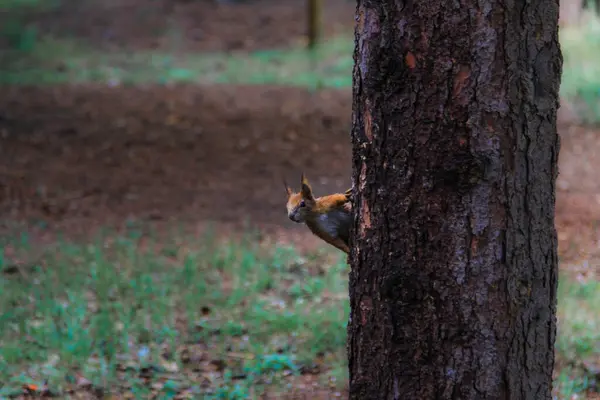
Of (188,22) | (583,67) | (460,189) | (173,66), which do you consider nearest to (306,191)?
(460,189)

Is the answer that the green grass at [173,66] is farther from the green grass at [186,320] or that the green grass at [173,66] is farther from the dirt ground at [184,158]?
the green grass at [186,320]

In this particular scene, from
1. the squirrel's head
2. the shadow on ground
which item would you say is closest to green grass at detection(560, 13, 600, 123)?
the shadow on ground

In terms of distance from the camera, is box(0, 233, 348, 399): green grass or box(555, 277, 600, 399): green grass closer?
box(555, 277, 600, 399): green grass

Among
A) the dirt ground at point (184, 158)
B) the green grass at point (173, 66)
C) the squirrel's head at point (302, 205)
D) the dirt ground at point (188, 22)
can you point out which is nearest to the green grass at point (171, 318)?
the dirt ground at point (184, 158)

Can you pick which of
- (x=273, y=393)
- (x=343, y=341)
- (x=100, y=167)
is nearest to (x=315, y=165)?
(x=100, y=167)

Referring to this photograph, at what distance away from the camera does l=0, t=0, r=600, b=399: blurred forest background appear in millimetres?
4918

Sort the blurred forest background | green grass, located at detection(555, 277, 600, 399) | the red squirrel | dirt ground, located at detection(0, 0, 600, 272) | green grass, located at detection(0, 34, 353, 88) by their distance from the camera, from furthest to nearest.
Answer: green grass, located at detection(0, 34, 353, 88) → dirt ground, located at detection(0, 0, 600, 272) → the blurred forest background → green grass, located at detection(555, 277, 600, 399) → the red squirrel

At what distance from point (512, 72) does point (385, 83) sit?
0.38 metres

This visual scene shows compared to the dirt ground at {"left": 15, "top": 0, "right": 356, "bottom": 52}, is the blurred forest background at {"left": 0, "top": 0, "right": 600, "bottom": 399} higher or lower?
lower

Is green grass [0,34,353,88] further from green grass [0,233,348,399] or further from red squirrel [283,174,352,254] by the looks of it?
red squirrel [283,174,352,254]

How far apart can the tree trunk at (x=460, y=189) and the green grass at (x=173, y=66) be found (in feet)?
32.5

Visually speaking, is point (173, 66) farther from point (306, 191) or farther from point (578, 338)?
point (306, 191)

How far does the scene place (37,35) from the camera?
54.1 feet

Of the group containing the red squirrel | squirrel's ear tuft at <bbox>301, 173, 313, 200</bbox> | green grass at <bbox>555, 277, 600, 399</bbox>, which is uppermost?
squirrel's ear tuft at <bbox>301, 173, 313, 200</bbox>
